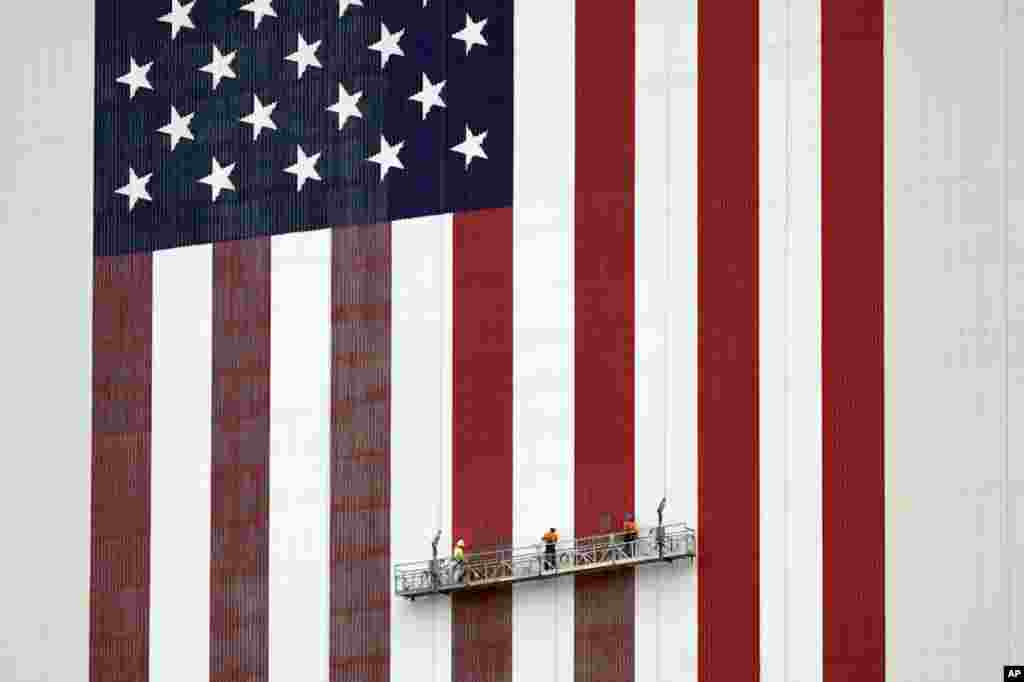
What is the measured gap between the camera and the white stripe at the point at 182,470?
935 inches

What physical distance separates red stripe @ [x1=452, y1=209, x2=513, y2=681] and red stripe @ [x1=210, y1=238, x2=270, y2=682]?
2.90 meters

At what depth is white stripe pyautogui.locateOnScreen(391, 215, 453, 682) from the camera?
23.4m

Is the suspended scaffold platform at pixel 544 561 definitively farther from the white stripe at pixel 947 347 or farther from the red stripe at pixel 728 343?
the white stripe at pixel 947 347

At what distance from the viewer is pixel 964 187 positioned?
2266 centimetres

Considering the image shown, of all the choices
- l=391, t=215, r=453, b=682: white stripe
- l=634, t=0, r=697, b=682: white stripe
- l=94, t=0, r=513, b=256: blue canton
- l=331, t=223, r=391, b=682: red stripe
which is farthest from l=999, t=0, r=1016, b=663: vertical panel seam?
l=331, t=223, r=391, b=682: red stripe

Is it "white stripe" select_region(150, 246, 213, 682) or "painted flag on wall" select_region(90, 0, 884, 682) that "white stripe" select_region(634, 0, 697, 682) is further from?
"white stripe" select_region(150, 246, 213, 682)

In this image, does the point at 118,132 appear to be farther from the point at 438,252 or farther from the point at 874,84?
the point at 874,84

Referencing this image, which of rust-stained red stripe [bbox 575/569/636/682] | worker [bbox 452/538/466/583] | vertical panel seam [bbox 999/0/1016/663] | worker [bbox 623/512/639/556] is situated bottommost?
rust-stained red stripe [bbox 575/569/636/682]

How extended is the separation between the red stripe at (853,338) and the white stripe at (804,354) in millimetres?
113

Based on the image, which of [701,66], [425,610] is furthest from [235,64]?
[425,610]

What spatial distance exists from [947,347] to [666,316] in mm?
4008

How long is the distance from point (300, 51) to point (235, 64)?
3.46 feet

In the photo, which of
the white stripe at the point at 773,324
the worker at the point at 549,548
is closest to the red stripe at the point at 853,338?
the white stripe at the point at 773,324

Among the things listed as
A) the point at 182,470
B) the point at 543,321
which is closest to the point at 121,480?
the point at 182,470
